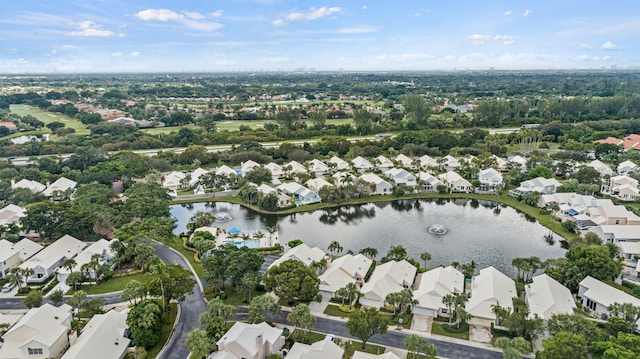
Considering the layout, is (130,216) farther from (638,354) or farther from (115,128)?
(115,128)

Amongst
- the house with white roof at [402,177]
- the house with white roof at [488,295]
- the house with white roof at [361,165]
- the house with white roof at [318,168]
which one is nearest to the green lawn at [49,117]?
the house with white roof at [318,168]

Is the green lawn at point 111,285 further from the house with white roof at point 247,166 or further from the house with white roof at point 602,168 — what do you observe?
the house with white roof at point 602,168

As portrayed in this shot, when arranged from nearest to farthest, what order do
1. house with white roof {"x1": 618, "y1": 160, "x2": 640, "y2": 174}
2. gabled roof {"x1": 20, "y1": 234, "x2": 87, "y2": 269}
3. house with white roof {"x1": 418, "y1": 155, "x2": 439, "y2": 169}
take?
gabled roof {"x1": 20, "y1": 234, "x2": 87, "y2": 269}, house with white roof {"x1": 618, "y1": 160, "x2": 640, "y2": 174}, house with white roof {"x1": 418, "y1": 155, "x2": 439, "y2": 169}

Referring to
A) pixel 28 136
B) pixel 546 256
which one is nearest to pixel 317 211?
pixel 546 256

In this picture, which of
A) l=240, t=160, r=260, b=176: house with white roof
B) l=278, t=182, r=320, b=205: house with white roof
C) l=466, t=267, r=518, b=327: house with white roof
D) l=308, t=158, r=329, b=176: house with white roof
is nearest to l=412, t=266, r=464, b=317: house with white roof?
l=466, t=267, r=518, b=327: house with white roof

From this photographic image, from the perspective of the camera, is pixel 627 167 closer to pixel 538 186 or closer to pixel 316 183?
pixel 538 186

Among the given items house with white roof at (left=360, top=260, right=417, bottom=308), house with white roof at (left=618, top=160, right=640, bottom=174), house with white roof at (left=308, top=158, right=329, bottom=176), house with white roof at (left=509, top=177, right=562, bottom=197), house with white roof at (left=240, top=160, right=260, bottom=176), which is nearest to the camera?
house with white roof at (left=360, top=260, right=417, bottom=308)

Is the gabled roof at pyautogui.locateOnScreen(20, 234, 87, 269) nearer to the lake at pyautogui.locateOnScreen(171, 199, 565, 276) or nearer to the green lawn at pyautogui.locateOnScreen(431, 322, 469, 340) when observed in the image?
the lake at pyautogui.locateOnScreen(171, 199, 565, 276)

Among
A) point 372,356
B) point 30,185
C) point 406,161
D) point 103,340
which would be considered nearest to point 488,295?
point 372,356
